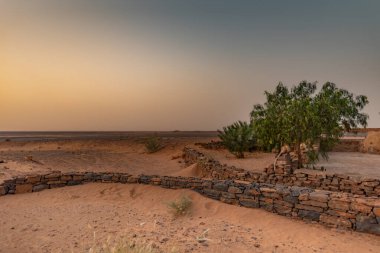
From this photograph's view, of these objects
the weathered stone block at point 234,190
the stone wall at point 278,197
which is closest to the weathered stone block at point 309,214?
the stone wall at point 278,197

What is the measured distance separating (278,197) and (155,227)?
262cm

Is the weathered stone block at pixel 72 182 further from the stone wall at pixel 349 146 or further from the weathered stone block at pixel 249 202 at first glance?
the stone wall at pixel 349 146

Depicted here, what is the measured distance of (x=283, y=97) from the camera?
1280 centimetres

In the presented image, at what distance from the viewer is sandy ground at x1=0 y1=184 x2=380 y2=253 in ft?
15.6

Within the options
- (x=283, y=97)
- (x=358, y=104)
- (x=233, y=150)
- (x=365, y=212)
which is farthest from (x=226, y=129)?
(x=365, y=212)

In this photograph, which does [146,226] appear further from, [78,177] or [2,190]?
[2,190]

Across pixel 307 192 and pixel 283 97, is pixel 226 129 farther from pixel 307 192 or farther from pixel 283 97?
pixel 307 192

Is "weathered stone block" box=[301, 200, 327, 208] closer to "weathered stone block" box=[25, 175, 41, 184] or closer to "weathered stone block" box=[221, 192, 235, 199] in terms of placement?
"weathered stone block" box=[221, 192, 235, 199]

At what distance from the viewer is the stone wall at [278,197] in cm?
527

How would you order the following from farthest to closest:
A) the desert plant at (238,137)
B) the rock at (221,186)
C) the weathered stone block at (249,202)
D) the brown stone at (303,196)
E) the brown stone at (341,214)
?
the desert plant at (238,137)
the rock at (221,186)
the weathered stone block at (249,202)
the brown stone at (303,196)
the brown stone at (341,214)

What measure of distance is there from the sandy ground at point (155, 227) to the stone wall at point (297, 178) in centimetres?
308

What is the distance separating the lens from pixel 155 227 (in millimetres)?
5465


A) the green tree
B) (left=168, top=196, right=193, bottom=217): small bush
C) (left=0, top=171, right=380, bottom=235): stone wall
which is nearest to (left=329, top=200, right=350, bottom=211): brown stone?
(left=0, top=171, right=380, bottom=235): stone wall

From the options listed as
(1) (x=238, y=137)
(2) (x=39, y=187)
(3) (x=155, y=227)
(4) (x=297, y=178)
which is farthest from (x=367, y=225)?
(1) (x=238, y=137)
